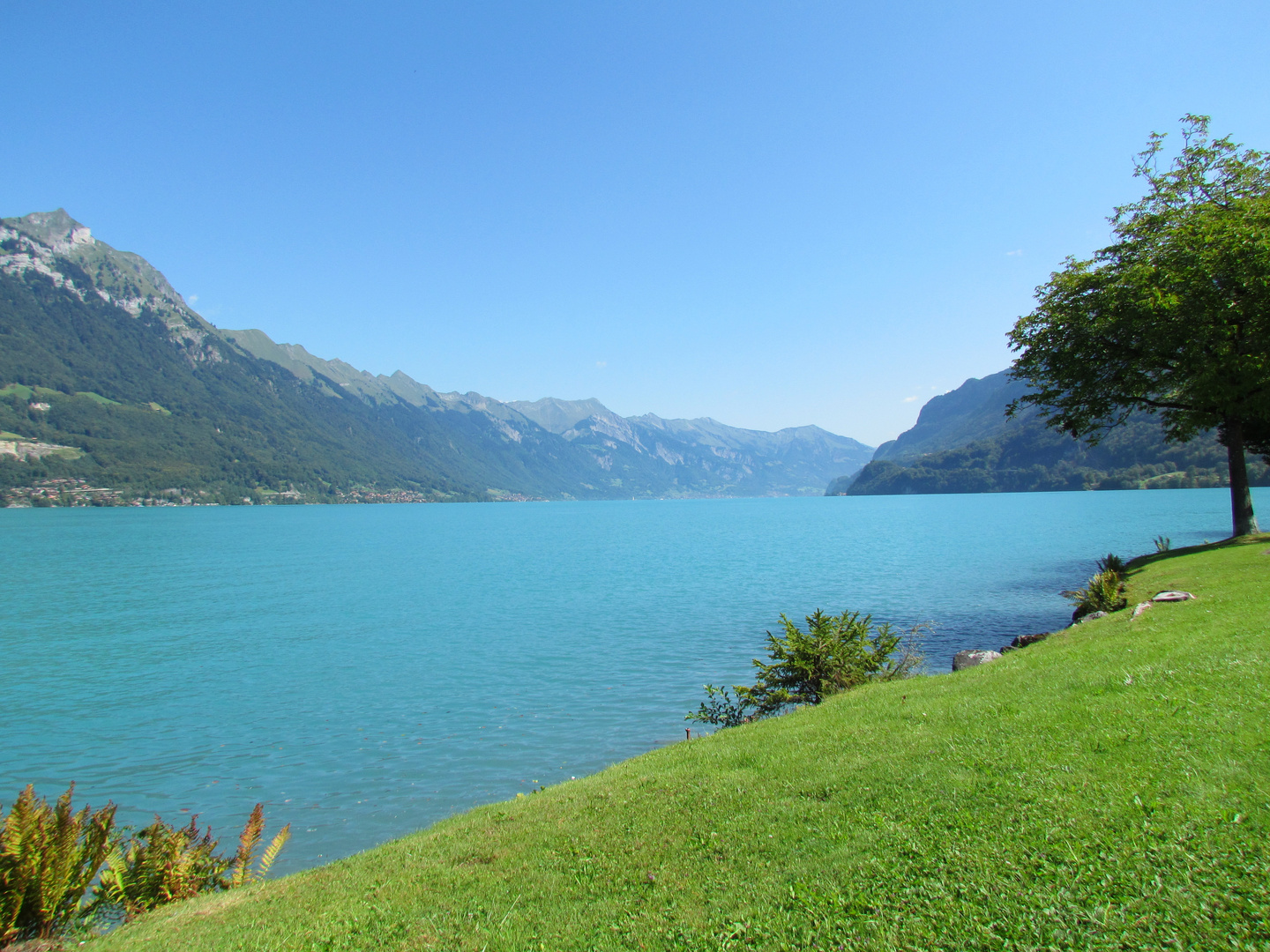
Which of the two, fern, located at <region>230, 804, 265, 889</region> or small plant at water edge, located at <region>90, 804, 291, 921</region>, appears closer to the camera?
small plant at water edge, located at <region>90, 804, 291, 921</region>

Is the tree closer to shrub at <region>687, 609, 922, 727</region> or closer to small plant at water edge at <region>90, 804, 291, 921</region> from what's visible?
shrub at <region>687, 609, 922, 727</region>

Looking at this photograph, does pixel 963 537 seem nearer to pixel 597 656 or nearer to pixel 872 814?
pixel 597 656

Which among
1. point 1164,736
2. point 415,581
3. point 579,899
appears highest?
point 1164,736

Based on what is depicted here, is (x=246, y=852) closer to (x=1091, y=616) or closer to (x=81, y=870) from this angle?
(x=81, y=870)

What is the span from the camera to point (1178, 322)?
28703 mm

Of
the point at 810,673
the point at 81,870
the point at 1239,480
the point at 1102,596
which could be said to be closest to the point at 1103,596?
the point at 1102,596

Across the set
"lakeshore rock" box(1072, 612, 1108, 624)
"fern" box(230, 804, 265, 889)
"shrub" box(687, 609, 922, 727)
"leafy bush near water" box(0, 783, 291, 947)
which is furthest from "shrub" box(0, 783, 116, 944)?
"lakeshore rock" box(1072, 612, 1108, 624)

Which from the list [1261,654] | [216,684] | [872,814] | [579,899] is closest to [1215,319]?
[1261,654]

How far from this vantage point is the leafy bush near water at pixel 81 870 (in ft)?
27.5

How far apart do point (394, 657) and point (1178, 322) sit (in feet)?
121

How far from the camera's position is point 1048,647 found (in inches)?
621

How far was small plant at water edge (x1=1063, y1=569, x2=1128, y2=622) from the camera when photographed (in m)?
23.0

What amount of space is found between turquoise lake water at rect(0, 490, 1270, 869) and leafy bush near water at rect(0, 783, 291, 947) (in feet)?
7.07

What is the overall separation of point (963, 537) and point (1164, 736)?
7734 centimetres
